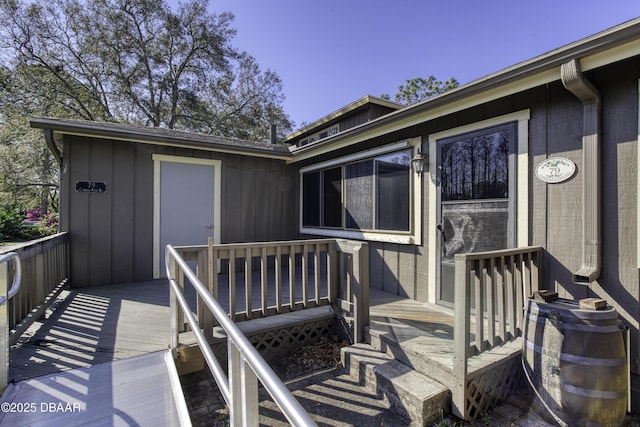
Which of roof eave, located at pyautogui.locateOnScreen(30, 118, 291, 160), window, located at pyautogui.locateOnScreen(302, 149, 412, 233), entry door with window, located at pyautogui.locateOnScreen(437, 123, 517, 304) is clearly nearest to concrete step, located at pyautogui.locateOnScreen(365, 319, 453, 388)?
entry door with window, located at pyautogui.locateOnScreen(437, 123, 517, 304)

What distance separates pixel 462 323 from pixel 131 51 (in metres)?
16.6

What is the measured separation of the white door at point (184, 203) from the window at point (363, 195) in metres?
1.83

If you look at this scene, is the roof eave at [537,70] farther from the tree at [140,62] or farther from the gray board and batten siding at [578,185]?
the tree at [140,62]

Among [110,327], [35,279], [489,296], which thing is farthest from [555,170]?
[35,279]

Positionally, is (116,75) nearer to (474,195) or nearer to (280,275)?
(280,275)

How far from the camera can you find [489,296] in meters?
2.20

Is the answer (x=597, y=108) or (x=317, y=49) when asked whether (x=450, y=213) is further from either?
(x=317, y=49)

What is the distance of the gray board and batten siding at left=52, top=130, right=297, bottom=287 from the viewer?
4.57 metres

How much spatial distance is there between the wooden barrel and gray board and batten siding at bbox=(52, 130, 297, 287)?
5011mm

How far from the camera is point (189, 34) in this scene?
47.3 feet

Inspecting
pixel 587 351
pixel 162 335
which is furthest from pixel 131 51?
pixel 587 351

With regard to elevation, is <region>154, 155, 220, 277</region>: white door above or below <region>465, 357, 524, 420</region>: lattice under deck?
above

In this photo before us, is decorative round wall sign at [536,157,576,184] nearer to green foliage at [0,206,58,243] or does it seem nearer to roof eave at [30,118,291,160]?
roof eave at [30,118,291,160]

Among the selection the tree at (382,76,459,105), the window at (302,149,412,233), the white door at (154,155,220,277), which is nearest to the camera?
the window at (302,149,412,233)
